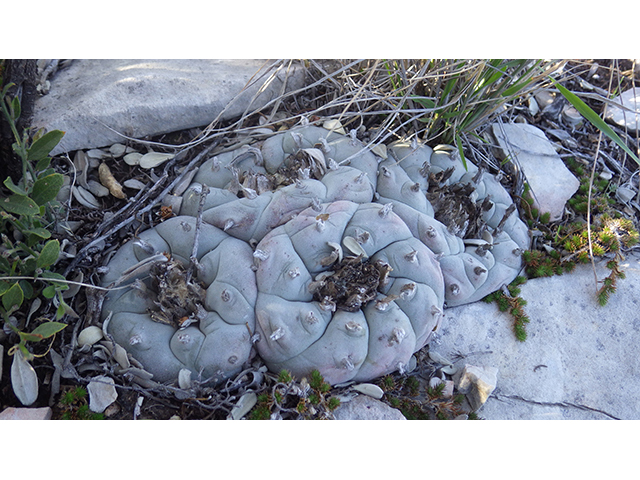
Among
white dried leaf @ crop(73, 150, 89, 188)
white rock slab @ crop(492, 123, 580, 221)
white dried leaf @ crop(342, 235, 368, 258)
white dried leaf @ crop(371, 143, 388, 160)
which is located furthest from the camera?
white rock slab @ crop(492, 123, 580, 221)

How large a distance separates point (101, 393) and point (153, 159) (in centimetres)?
129

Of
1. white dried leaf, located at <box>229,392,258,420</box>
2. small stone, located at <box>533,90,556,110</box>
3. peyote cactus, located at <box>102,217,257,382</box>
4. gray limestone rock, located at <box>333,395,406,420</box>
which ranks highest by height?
small stone, located at <box>533,90,556,110</box>

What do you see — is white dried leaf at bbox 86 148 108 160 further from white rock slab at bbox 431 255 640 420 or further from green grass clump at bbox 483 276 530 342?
green grass clump at bbox 483 276 530 342

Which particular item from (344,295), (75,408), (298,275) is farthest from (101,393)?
(344,295)

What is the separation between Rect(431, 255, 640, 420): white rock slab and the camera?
2.14m

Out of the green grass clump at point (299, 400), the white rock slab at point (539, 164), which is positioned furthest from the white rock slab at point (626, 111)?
the green grass clump at point (299, 400)

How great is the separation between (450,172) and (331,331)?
118cm

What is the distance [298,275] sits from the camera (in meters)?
1.93

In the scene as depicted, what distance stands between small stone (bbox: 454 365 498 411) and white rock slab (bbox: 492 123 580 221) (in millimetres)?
1215

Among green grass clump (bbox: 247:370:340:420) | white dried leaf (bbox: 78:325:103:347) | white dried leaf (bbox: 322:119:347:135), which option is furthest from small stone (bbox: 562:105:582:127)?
white dried leaf (bbox: 78:325:103:347)

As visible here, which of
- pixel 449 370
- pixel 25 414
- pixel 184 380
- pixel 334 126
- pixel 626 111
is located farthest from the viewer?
pixel 626 111

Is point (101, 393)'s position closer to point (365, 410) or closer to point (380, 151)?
point (365, 410)

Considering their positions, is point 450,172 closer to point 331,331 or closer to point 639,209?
point 331,331

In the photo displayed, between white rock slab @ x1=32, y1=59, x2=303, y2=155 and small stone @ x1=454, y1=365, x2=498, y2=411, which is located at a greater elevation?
white rock slab @ x1=32, y1=59, x2=303, y2=155
